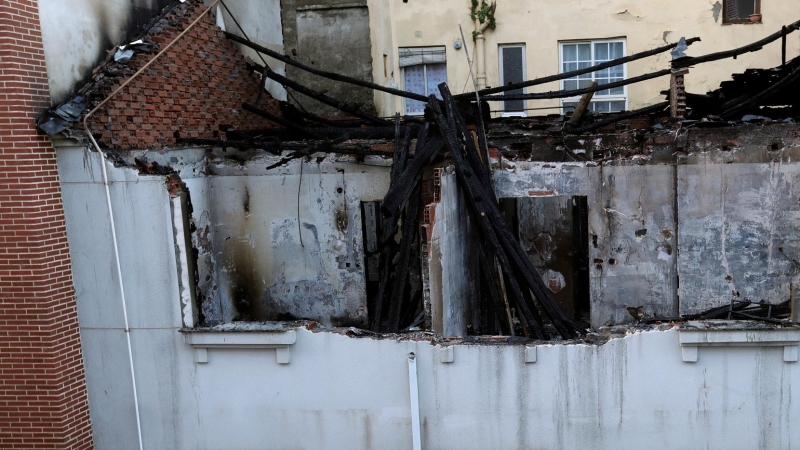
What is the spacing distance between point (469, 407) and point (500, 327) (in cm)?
128

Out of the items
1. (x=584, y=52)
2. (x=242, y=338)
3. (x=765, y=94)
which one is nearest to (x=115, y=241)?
(x=242, y=338)

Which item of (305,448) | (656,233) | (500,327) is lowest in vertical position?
(305,448)

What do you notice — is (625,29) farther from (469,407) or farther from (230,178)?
(469,407)

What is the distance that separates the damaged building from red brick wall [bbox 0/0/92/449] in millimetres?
28

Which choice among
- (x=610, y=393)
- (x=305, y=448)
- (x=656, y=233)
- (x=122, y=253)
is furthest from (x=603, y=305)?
(x=122, y=253)

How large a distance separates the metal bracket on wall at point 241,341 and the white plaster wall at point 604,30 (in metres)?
9.04

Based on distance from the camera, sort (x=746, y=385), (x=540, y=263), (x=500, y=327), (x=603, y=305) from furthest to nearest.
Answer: (x=540, y=263) → (x=603, y=305) → (x=500, y=327) → (x=746, y=385)

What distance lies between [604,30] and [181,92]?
10081mm

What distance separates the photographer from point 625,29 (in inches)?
579

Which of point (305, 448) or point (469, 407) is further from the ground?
point (469, 407)

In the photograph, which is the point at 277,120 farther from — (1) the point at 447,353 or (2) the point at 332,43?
(1) the point at 447,353

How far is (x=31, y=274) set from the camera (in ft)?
21.6

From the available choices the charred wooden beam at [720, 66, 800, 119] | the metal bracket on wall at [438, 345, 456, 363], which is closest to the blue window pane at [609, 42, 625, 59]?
the charred wooden beam at [720, 66, 800, 119]

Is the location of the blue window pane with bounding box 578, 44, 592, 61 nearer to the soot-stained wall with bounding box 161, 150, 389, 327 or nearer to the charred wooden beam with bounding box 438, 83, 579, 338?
the charred wooden beam with bounding box 438, 83, 579, 338
